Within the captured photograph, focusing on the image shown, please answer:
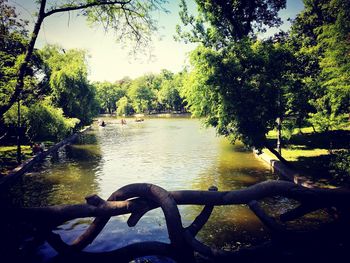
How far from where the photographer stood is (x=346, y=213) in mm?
4520

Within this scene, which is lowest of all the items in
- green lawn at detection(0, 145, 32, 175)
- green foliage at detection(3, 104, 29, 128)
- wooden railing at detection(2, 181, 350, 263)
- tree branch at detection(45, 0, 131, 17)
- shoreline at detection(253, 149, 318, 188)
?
shoreline at detection(253, 149, 318, 188)

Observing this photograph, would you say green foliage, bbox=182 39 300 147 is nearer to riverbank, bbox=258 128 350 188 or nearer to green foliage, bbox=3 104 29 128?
riverbank, bbox=258 128 350 188

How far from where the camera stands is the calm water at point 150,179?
34.4 feet

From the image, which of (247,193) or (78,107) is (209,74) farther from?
(78,107)

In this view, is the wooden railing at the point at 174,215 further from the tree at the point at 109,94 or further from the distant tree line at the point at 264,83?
the tree at the point at 109,94

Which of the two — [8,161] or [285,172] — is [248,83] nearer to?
[285,172]

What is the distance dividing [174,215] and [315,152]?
A: 23.3 meters

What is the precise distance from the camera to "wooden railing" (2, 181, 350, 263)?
403cm

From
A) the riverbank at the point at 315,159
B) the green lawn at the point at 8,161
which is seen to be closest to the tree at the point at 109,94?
the green lawn at the point at 8,161

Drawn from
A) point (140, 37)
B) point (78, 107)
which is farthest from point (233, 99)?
point (78, 107)

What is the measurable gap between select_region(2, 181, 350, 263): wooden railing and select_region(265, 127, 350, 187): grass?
12.4 m

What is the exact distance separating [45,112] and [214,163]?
1962 cm

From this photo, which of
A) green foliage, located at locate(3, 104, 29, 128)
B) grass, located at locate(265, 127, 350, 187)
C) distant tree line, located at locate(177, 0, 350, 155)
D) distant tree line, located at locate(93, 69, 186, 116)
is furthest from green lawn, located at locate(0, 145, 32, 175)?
distant tree line, located at locate(93, 69, 186, 116)

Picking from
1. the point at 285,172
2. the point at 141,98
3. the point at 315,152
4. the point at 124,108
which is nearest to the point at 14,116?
the point at 285,172
